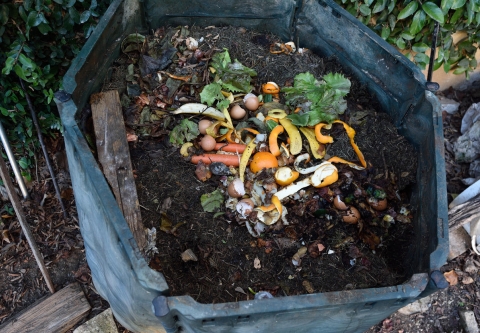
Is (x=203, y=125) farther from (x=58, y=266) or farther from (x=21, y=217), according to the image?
(x=58, y=266)

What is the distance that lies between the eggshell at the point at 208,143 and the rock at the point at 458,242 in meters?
1.83

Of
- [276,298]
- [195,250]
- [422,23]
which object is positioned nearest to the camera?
[276,298]

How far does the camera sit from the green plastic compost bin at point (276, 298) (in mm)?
1558

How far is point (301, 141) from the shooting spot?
8.68 feet

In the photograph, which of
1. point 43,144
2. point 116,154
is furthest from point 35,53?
point 116,154

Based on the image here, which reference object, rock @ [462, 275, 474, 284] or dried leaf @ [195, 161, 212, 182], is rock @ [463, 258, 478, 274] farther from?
dried leaf @ [195, 161, 212, 182]

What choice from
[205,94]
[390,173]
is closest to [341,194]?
[390,173]

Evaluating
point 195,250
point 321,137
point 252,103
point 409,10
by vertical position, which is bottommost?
point 195,250

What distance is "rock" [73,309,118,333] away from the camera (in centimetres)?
254

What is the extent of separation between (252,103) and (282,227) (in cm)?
84

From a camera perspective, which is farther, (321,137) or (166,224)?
(321,137)

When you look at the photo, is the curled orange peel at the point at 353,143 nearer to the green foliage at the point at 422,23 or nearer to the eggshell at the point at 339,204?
the eggshell at the point at 339,204

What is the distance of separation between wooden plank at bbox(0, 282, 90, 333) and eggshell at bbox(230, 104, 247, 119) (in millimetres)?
1481

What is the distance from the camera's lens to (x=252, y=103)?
277 centimetres
